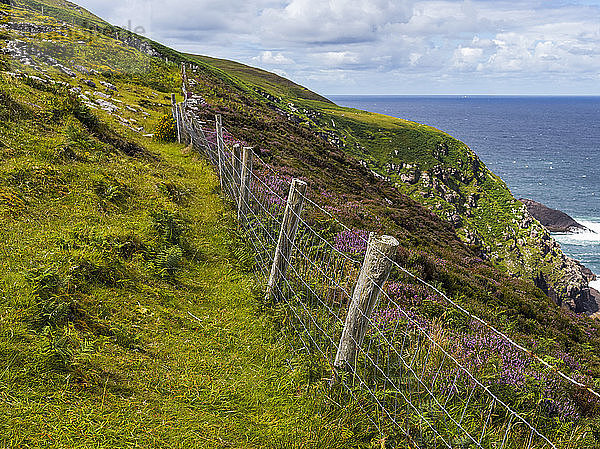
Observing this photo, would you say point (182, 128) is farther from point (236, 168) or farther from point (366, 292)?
point (366, 292)

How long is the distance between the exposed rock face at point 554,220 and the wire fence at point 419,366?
80.9m

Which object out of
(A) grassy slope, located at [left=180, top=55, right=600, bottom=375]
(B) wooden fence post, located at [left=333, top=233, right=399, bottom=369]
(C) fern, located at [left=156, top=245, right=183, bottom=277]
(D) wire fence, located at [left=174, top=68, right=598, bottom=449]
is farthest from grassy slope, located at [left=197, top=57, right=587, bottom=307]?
(B) wooden fence post, located at [left=333, top=233, right=399, bottom=369]

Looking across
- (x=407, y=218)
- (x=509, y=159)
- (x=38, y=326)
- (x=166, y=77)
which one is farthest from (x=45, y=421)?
(x=509, y=159)

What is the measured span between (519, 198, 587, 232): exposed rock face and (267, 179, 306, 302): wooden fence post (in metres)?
83.1

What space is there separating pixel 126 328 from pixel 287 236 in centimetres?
306

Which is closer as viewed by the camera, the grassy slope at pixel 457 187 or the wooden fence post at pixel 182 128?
the wooden fence post at pixel 182 128

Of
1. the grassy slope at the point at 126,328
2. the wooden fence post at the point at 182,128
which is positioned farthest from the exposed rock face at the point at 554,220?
the grassy slope at the point at 126,328

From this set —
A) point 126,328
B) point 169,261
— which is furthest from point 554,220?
point 126,328

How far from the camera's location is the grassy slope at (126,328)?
165 inches

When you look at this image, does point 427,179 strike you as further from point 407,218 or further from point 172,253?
point 172,253

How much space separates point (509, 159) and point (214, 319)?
15860 centimetres

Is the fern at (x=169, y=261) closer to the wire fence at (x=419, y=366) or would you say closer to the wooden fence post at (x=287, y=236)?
the wire fence at (x=419, y=366)

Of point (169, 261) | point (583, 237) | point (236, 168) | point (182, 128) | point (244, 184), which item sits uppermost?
point (182, 128)

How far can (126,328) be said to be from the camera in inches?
225
